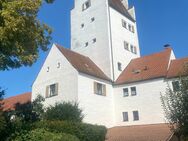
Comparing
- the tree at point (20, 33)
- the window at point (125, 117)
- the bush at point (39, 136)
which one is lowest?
the bush at point (39, 136)

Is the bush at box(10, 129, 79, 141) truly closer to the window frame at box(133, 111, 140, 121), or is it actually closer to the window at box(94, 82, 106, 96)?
the window at box(94, 82, 106, 96)

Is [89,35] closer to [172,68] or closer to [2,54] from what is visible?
[172,68]

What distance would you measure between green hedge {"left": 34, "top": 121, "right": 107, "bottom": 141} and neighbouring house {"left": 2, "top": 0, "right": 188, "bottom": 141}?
2.84 m

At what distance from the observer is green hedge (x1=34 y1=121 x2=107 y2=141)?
2312 cm

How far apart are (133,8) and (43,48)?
104ft

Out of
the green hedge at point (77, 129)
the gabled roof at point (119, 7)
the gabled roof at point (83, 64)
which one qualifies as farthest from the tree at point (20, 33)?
the gabled roof at point (119, 7)

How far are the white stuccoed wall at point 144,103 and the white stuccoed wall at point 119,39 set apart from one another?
155 inches

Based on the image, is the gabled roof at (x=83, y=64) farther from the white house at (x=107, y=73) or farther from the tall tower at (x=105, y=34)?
the tall tower at (x=105, y=34)

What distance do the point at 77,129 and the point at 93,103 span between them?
8.71 meters

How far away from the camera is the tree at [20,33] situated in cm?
1410

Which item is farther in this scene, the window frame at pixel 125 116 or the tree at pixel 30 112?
the window frame at pixel 125 116

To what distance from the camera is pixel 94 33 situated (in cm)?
4084

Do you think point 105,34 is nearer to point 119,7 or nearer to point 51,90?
point 119,7

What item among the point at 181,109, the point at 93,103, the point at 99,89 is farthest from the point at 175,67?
the point at 181,109
